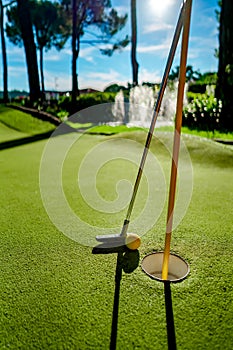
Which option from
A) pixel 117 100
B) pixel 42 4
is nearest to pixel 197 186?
pixel 117 100

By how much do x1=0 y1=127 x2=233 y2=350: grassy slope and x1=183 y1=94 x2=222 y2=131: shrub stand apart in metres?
4.29

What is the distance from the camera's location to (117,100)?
10.8 meters

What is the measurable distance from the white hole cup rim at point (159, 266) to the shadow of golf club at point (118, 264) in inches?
2.4

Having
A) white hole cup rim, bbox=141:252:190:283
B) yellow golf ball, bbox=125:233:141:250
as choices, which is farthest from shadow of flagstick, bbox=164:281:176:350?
yellow golf ball, bbox=125:233:141:250

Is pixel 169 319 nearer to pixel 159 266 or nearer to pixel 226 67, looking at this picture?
pixel 159 266

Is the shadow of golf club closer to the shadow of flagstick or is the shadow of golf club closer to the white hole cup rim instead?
the white hole cup rim

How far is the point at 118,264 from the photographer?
1.47 m

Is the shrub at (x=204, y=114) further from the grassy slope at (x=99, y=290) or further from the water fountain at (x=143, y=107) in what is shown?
the grassy slope at (x=99, y=290)

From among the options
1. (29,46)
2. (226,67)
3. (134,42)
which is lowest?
(226,67)

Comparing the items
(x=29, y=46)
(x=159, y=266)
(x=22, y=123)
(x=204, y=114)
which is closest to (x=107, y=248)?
(x=159, y=266)

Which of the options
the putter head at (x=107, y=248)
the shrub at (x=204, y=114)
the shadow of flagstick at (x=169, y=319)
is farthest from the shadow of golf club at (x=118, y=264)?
the shrub at (x=204, y=114)

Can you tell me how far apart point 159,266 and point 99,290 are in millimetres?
431

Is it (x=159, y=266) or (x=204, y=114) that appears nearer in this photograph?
(x=159, y=266)

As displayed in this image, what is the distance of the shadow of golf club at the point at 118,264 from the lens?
105 cm
